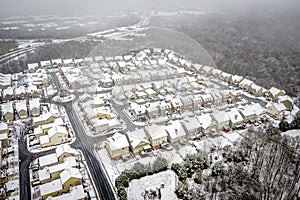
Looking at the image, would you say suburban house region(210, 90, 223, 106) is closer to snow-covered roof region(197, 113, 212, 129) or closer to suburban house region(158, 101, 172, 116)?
snow-covered roof region(197, 113, 212, 129)

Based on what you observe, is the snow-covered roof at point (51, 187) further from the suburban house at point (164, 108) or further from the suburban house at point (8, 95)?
the suburban house at point (8, 95)

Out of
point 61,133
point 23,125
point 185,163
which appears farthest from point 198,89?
point 23,125

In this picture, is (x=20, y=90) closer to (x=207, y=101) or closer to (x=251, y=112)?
(x=207, y=101)

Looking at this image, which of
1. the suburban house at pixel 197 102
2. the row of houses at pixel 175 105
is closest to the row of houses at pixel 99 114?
the row of houses at pixel 175 105

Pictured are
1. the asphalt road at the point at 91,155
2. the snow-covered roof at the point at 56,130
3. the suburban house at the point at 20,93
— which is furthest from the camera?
the suburban house at the point at 20,93

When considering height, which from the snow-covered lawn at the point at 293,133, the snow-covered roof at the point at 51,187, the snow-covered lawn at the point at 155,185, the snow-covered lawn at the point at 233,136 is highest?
the snow-covered lawn at the point at 293,133

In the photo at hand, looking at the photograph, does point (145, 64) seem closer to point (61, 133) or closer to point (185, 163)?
point (61, 133)

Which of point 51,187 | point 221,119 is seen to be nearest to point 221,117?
point 221,119
